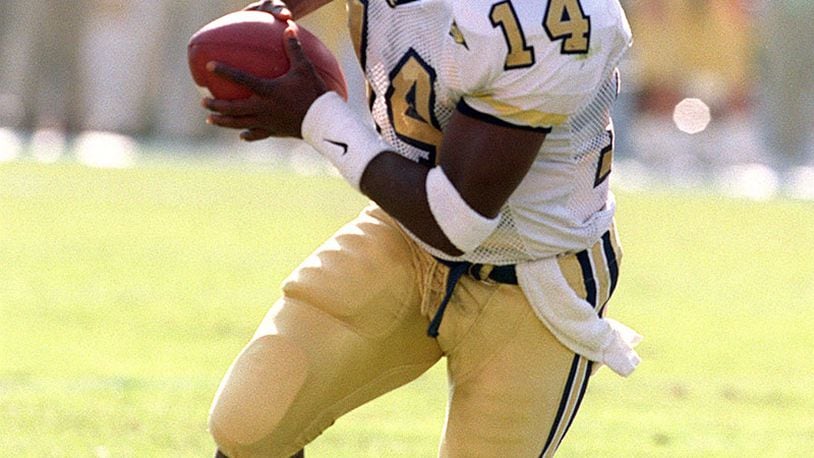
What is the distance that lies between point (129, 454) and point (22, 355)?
1.93m

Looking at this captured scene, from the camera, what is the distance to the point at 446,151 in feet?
11.7

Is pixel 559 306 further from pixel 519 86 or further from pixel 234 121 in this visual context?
pixel 234 121

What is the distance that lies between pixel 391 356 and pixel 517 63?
29.3 inches

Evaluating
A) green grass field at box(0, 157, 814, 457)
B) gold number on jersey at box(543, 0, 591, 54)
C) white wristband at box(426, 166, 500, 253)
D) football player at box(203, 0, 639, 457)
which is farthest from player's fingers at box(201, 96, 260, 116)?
green grass field at box(0, 157, 814, 457)

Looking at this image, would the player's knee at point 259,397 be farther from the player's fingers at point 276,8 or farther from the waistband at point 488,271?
the player's fingers at point 276,8

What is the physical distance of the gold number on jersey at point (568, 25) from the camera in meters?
3.50

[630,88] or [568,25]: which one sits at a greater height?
[568,25]

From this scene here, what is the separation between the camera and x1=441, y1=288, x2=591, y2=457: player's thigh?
Answer: 3775 millimetres

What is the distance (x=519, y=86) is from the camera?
350 cm

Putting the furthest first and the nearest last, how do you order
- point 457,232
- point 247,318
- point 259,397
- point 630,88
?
point 630,88, point 247,318, point 259,397, point 457,232

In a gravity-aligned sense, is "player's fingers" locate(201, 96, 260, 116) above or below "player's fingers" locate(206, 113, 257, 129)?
above

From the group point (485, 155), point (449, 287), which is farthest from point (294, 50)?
point (449, 287)

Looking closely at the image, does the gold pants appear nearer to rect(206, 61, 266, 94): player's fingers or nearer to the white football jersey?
the white football jersey

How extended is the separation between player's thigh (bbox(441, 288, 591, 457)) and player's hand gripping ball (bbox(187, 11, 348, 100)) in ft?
1.94
